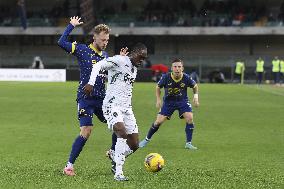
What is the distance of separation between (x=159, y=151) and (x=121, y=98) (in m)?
3.84

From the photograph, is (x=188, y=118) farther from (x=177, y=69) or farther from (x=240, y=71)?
(x=240, y=71)

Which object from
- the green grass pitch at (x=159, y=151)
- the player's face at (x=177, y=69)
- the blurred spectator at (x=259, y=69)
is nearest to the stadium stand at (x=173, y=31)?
the blurred spectator at (x=259, y=69)

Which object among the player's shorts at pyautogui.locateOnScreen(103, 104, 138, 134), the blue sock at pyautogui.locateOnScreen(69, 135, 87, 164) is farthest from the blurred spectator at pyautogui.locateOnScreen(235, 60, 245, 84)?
the player's shorts at pyautogui.locateOnScreen(103, 104, 138, 134)

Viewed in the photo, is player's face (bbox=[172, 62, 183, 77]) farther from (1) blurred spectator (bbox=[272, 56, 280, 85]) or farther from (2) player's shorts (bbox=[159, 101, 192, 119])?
(1) blurred spectator (bbox=[272, 56, 280, 85])

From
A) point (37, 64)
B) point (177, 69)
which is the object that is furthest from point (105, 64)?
point (37, 64)

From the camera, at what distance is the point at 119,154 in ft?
28.6

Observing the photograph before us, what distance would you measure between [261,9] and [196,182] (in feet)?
168

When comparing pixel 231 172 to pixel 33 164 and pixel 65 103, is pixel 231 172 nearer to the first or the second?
pixel 33 164

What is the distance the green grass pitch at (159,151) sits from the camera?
8.59 m

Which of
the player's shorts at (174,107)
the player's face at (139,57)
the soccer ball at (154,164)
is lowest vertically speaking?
the soccer ball at (154,164)

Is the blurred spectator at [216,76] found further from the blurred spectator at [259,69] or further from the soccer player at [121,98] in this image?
the soccer player at [121,98]

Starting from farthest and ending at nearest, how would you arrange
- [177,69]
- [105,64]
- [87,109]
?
[177,69] < [87,109] < [105,64]

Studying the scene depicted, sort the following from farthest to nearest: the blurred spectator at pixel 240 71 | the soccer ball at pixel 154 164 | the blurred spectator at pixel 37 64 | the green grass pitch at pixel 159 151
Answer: the blurred spectator at pixel 37 64 < the blurred spectator at pixel 240 71 < the soccer ball at pixel 154 164 < the green grass pitch at pixel 159 151

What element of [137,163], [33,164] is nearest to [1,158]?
[33,164]
